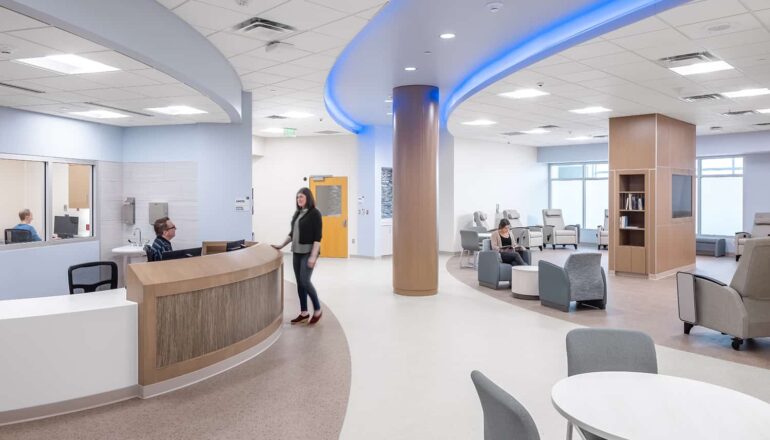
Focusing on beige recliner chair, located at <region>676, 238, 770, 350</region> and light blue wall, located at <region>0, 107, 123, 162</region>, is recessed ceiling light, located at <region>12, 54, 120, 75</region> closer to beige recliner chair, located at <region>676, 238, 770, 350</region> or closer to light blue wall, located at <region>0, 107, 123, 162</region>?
light blue wall, located at <region>0, 107, 123, 162</region>

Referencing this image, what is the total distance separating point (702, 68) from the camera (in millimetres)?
6879

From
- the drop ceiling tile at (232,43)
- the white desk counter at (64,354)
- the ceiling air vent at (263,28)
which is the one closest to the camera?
the white desk counter at (64,354)

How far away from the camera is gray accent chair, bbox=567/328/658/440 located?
283cm

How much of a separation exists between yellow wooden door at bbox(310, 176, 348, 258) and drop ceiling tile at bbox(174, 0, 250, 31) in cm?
865

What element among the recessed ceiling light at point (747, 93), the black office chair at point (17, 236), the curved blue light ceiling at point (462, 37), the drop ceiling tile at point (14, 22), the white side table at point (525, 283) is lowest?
the white side table at point (525, 283)

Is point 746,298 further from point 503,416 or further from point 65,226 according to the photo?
point 65,226

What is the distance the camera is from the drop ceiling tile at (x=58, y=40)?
13.5ft

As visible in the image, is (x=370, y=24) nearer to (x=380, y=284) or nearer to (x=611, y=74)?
(x=611, y=74)

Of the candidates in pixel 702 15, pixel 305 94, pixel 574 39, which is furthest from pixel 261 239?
pixel 702 15

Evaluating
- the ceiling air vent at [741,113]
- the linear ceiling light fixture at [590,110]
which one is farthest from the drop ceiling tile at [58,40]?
the ceiling air vent at [741,113]

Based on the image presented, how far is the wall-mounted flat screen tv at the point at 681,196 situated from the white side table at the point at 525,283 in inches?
193

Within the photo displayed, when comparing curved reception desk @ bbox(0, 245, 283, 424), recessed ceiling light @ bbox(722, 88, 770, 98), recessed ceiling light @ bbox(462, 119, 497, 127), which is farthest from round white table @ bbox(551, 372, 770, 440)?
recessed ceiling light @ bbox(462, 119, 497, 127)

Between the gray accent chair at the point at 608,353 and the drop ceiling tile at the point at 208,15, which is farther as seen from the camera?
the drop ceiling tile at the point at 208,15

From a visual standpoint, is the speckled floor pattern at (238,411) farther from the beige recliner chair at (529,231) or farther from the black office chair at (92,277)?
the beige recliner chair at (529,231)
